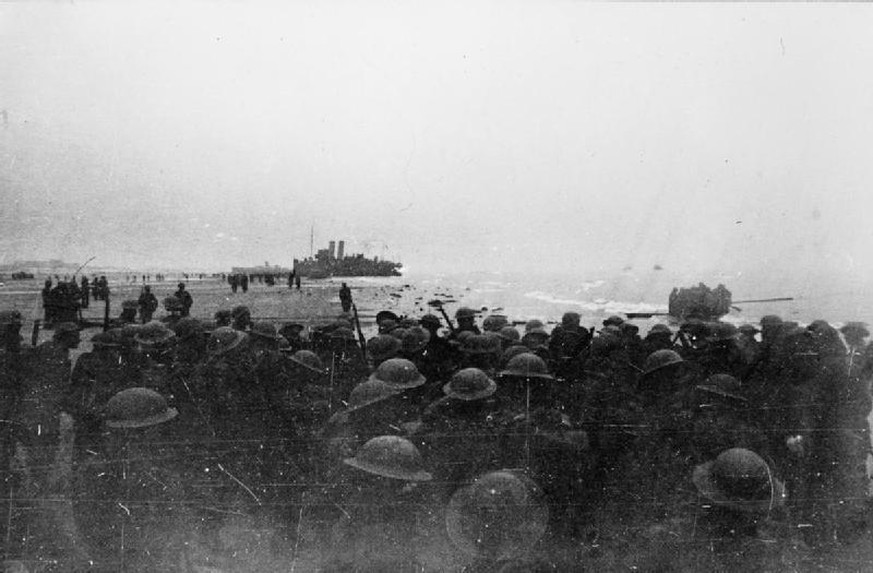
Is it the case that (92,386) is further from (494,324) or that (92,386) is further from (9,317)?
(494,324)

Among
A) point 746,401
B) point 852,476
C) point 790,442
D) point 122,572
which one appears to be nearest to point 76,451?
point 122,572

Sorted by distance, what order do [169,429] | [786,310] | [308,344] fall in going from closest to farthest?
[169,429], [308,344], [786,310]

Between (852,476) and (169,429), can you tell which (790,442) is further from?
(169,429)

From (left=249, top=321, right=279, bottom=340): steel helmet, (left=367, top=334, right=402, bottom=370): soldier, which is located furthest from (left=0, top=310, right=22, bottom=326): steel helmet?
(left=367, top=334, right=402, bottom=370): soldier

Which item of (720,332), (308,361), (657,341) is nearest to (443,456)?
(308,361)

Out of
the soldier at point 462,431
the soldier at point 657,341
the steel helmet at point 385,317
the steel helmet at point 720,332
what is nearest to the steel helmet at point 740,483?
the soldier at point 462,431

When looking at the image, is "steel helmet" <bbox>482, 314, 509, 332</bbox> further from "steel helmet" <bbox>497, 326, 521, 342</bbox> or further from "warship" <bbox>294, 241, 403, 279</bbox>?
"warship" <bbox>294, 241, 403, 279</bbox>
